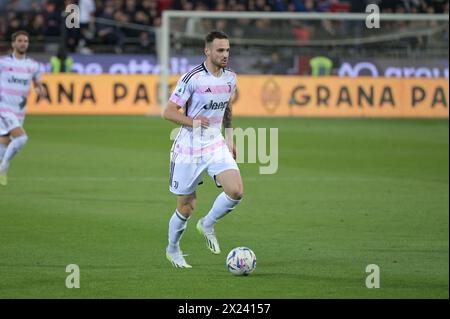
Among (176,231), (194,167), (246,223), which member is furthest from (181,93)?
(246,223)

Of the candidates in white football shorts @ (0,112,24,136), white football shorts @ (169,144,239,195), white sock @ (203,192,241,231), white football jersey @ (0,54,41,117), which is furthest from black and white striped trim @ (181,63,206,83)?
white football jersey @ (0,54,41,117)

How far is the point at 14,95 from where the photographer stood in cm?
1611

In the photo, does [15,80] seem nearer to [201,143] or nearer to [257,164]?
[257,164]

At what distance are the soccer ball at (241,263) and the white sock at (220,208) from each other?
63 cm

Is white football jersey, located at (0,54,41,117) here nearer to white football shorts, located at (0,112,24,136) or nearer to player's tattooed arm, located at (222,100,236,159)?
white football shorts, located at (0,112,24,136)

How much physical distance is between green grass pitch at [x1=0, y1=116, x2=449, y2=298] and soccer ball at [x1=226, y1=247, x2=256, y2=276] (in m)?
0.08

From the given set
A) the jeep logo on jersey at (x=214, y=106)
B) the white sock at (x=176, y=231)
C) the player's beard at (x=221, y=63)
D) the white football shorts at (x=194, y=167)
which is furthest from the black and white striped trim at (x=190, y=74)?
the white sock at (x=176, y=231)

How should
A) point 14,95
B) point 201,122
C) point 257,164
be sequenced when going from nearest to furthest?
point 201,122, point 14,95, point 257,164

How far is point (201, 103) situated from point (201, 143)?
0.36 metres

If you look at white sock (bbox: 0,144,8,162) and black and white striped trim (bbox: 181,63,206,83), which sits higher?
black and white striped trim (bbox: 181,63,206,83)

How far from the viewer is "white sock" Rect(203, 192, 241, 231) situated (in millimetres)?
9312

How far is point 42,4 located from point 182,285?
24.9 metres

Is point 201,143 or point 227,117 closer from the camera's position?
point 201,143
